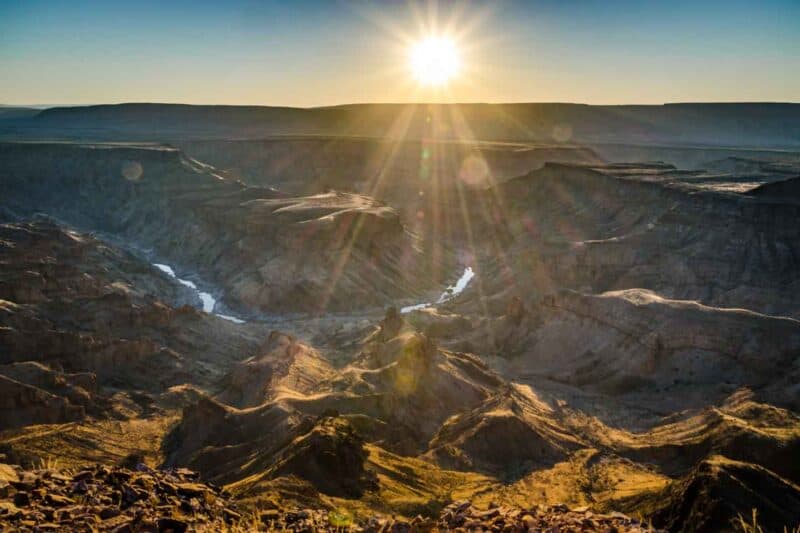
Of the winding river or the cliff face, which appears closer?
the winding river

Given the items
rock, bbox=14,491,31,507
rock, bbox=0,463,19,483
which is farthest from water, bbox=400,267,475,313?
rock, bbox=14,491,31,507

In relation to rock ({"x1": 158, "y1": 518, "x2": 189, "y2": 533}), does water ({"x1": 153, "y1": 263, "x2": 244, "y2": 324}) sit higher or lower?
lower

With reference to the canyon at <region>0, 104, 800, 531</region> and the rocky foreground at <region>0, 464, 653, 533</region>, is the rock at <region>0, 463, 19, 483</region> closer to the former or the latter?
the rocky foreground at <region>0, 464, 653, 533</region>

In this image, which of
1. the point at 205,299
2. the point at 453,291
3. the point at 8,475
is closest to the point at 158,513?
the point at 8,475

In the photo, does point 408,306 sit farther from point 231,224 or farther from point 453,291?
point 231,224

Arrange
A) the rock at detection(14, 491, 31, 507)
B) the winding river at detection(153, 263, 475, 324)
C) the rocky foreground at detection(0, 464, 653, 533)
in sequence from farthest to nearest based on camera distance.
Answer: the winding river at detection(153, 263, 475, 324), the rock at detection(14, 491, 31, 507), the rocky foreground at detection(0, 464, 653, 533)

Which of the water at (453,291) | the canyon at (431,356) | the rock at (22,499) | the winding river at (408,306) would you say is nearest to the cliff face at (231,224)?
the canyon at (431,356)

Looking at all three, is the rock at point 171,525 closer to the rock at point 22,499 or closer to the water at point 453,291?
the rock at point 22,499
